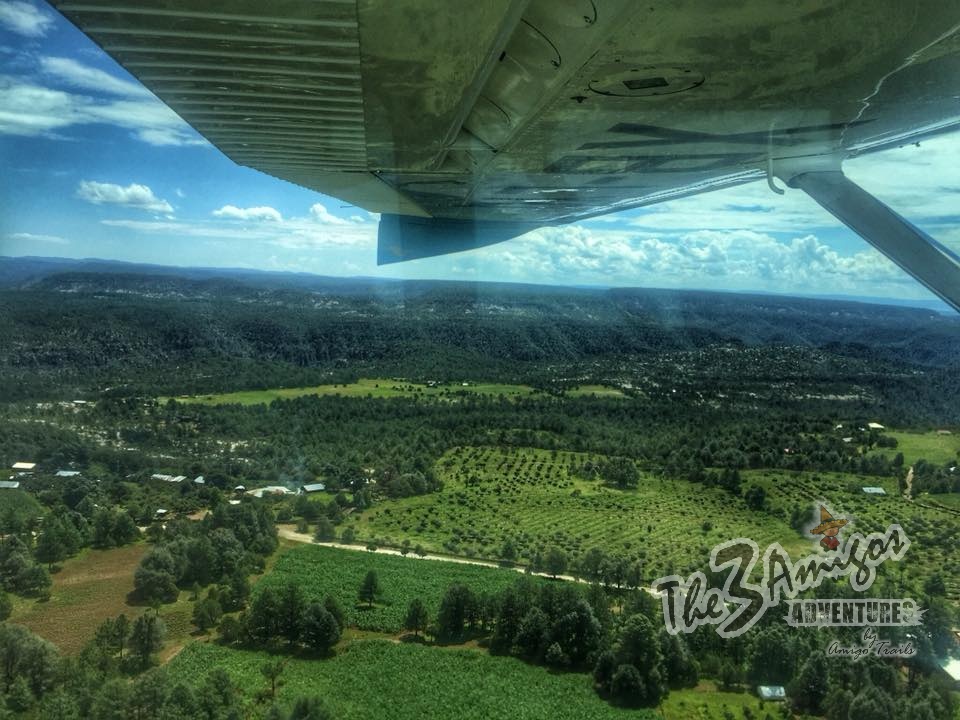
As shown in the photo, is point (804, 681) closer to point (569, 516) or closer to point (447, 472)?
point (569, 516)

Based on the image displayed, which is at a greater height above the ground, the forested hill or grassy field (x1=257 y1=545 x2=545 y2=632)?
the forested hill

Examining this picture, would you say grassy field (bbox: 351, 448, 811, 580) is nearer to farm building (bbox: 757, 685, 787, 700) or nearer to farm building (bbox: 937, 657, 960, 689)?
farm building (bbox: 757, 685, 787, 700)

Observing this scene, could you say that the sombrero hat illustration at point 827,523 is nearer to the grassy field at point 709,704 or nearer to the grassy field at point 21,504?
the grassy field at point 709,704

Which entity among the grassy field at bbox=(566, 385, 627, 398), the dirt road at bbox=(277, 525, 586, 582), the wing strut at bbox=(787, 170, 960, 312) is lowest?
the dirt road at bbox=(277, 525, 586, 582)

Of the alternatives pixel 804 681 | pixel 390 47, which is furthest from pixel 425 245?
pixel 804 681

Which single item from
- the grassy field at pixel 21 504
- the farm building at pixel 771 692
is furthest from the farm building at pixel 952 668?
the grassy field at pixel 21 504

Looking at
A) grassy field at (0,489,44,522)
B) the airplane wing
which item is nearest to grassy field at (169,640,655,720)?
grassy field at (0,489,44,522)

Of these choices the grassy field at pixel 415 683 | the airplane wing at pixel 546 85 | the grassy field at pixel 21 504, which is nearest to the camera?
the airplane wing at pixel 546 85

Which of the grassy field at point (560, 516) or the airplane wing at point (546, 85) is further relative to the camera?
the grassy field at point (560, 516)
